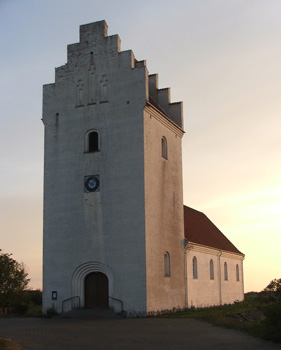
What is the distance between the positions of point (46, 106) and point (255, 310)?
1857 cm

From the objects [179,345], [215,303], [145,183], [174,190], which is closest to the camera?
[179,345]

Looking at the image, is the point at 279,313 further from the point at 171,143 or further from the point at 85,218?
the point at 171,143

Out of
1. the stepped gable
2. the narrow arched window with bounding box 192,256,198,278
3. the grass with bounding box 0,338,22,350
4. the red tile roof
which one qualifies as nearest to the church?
the narrow arched window with bounding box 192,256,198,278

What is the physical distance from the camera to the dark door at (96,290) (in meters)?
26.9

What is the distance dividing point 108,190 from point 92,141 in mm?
3245

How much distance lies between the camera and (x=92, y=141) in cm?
2869

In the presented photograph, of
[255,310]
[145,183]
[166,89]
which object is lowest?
[255,310]

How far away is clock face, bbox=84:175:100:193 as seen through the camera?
90.8 ft

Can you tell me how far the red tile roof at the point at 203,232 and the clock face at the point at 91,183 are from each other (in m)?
8.42

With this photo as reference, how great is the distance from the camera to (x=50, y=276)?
27.9 meters

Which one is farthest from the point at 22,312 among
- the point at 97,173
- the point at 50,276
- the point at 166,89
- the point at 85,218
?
the point at 166,89

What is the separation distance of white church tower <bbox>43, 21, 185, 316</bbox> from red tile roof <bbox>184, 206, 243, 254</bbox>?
5.24 meters

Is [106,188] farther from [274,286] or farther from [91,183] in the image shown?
[274,286]

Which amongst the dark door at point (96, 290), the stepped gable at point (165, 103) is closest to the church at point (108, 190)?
the dark door at point (96, 290)
